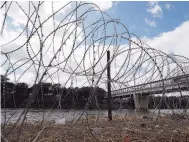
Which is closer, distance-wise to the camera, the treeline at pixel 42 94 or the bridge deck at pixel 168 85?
the treeline at pixel 42 94

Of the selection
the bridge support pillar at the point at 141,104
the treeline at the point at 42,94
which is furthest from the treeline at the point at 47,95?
the bridge support pillar at the point at 141,104

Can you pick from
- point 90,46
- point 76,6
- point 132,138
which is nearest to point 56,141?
point 132,138

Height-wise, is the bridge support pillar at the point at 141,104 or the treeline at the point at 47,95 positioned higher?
the bridge support pillar at the point at 141,104

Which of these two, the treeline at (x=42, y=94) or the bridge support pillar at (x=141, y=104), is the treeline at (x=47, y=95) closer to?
the treeline at (x=42, y=94)

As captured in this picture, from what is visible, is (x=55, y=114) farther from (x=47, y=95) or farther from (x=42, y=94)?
(x=42, y=94)

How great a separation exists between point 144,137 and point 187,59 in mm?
1046

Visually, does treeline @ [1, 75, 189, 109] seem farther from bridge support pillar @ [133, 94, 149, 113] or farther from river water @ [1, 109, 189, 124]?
bridge support pillar @ [133, 94, 149, 113]

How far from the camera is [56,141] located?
358 centimetres

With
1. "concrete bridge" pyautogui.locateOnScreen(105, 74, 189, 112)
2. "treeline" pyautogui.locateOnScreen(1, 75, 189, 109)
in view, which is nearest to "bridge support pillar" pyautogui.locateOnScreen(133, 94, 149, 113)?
"concrete bridge" pyautogui.locateOnScreen(105, 74, 189, 112)

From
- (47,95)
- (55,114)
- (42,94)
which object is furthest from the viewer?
(55,114)

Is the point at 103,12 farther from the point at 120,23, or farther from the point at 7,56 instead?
the point at 7,56

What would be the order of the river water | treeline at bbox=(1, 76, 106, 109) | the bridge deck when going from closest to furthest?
treeline at bbox=(1, 76, 106, 109)
the river water
the bridge deck

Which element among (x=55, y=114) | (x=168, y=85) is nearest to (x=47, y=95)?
(x=55, y=114)

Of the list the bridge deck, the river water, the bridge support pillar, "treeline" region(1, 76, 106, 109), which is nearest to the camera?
"treeline" region(1, 76, 106, 109)
